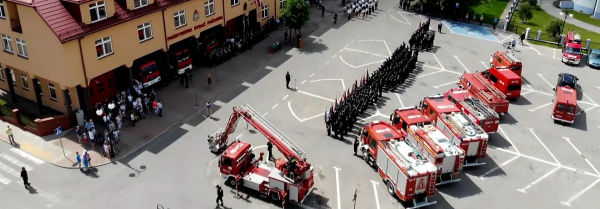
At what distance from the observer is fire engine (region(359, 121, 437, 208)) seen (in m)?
26.5

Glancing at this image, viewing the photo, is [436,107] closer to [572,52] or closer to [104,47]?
[572,52]

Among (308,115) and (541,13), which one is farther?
(541,13)

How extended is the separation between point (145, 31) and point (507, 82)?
27.2 metres

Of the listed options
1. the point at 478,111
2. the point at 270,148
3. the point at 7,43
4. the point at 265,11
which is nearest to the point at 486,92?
the point at 478,111

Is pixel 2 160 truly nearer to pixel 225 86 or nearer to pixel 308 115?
pixel 225 86

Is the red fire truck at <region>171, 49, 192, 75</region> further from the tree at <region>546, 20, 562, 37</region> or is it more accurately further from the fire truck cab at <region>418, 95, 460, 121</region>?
the tree at <region>546, 20, 562, 37</region>

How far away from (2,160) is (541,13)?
198 feet

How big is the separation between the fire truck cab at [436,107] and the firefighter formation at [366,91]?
4.28m

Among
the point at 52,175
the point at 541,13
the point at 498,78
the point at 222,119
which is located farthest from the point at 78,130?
the point at 541,13

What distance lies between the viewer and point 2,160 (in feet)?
101

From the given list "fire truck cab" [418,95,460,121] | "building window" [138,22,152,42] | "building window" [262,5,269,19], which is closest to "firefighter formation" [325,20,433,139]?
"fire truck cab" [418,95,460,121]

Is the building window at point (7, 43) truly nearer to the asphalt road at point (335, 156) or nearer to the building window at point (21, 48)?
the building window at point (21, 48)

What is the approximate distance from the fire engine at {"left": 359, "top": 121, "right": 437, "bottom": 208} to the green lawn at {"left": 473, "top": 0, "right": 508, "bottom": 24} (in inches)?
1398

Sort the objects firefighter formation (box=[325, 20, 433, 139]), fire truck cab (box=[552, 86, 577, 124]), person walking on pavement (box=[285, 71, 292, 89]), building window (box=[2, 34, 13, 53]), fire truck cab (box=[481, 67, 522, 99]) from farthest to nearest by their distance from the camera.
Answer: person walking on pavement (box=[285, 71, 292, 89]) → fire truck cab (box=[481, 67, 522, 99]) → fire truck cab (box=[552, 86, 577, 124]) → building window (box=[2, 34, 13, 53]) → firefighter formation (box=[325, 20, 433, 139])
